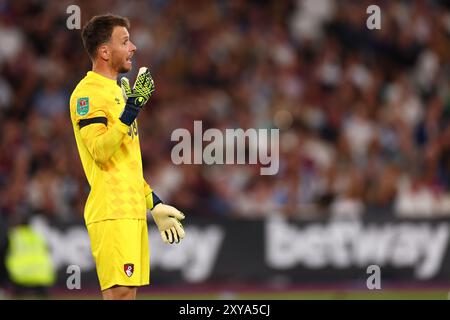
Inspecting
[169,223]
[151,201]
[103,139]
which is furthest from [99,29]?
[169,223]

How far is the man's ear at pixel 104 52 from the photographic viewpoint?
6719 millimetres

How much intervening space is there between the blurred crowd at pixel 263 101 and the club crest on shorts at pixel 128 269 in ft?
31.4

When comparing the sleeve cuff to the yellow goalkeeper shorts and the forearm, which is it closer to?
the yellow goalkeeper shorts

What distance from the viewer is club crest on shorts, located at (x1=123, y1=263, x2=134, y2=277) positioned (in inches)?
255

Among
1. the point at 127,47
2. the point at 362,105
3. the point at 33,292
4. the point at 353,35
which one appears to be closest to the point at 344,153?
the point at 362,105

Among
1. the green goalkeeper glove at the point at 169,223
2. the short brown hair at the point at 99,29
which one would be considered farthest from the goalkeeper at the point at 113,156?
the green goalkeeper glove at the point at 169,223

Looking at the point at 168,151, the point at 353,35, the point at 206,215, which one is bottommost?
the point at 206,215

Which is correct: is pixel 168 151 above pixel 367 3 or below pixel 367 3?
below

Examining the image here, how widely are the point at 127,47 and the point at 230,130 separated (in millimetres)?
11141

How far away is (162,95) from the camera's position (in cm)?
1869

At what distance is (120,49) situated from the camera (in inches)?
265
